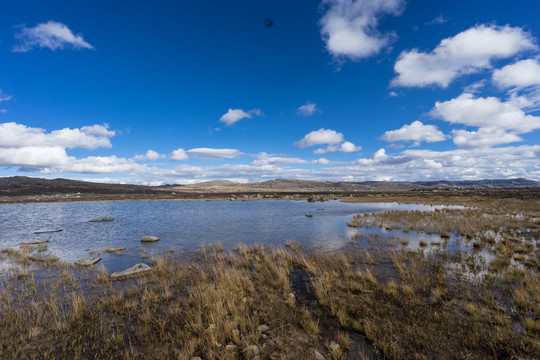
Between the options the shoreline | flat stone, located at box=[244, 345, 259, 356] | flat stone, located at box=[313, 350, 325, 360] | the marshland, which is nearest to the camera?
flat stone, located at box=[313, 350, 325, 360]

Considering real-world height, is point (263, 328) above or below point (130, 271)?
above

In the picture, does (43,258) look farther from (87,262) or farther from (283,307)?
(283,307)

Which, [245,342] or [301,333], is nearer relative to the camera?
[245,342]

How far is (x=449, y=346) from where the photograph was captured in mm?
5758

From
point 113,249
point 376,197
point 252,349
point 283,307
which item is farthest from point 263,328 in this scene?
point 376,197

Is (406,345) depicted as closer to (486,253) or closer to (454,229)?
(486,253)

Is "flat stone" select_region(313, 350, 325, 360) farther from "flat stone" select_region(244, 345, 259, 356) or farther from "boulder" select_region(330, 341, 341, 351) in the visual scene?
"flat stone" select_region(244, 345, 259, 356)

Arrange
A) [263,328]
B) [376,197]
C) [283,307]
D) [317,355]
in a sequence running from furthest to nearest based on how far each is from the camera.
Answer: [376,197] → [283,307] → [263,328] → [317,355]

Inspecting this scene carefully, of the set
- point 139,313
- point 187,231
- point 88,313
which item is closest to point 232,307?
point 139,313

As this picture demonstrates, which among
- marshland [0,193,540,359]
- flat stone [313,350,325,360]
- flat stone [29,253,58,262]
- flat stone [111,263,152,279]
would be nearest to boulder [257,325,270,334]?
marshland [0,193,540,359]

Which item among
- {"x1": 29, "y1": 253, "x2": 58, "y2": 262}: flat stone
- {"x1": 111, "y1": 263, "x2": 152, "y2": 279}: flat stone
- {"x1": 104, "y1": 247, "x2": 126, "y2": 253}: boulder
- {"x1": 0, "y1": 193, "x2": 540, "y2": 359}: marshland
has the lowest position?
{"x1": 104, "y1": 247, "x2": 126, "y2": 253}: boulder

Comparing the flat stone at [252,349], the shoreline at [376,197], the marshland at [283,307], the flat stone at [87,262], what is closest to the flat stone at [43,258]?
the marshland at [283,307]

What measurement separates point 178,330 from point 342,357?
14.6 feet

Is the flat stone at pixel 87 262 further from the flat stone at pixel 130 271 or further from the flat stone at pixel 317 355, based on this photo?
the flat stone at pixel 317 355
